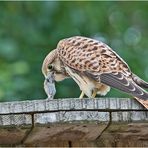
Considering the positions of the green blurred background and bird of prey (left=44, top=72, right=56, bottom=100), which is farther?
the green blurred background

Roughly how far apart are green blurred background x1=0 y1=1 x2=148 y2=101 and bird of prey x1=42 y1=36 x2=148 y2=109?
1.75 metres

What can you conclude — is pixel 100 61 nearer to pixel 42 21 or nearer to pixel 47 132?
pixel 47 132

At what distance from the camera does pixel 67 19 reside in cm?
820

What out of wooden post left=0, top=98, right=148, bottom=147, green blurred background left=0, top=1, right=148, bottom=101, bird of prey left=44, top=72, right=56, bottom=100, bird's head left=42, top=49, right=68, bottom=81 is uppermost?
green blurred background left=0, top=1, right=148, bottom=101

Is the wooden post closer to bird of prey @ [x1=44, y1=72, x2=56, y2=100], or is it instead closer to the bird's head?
bird of prey @ [x1=44, y1=72, x2=56, y2=100]

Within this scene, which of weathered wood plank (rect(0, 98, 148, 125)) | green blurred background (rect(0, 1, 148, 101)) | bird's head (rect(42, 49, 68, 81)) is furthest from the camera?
green blurred background (rect(0, 1, 148, 101))

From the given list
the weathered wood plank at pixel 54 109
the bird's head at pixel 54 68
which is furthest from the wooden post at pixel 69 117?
the bird's head at pixel 54 68

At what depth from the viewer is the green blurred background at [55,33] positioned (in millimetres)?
7500

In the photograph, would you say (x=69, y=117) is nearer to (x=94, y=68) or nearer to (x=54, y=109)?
(x=54, y=109)

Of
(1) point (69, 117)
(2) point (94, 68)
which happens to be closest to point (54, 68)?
(2) point (94, 68)

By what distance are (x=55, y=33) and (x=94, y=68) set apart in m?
3.20

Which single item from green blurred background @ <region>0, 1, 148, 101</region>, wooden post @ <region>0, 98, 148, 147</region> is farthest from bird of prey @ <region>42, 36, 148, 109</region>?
green blurred background @ <region>0, 1, 148, 101</region>

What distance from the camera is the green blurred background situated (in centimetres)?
750

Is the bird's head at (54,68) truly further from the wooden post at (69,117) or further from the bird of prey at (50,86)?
the wooden post at (69,117)
